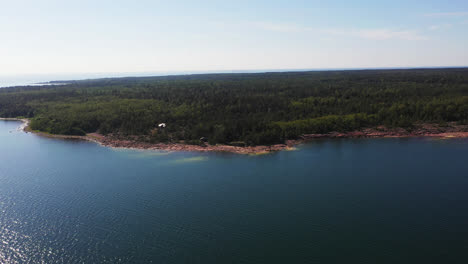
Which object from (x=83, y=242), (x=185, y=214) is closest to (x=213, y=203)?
(x=185, y=214)

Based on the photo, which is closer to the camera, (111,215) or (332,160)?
(111,215)

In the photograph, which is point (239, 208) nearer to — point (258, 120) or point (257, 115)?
point (258, 120)

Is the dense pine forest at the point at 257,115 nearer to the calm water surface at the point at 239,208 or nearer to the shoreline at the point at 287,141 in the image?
the shoreline at the point at 287,141

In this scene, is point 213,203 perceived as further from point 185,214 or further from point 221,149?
point 221,149

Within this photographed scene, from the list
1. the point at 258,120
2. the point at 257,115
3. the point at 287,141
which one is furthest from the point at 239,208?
the point at 257,115

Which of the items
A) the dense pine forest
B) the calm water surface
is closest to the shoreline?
the dense pine forest

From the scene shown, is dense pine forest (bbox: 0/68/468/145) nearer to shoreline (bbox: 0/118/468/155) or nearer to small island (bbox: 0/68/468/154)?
small island (bbox: 0/68/468/154)
